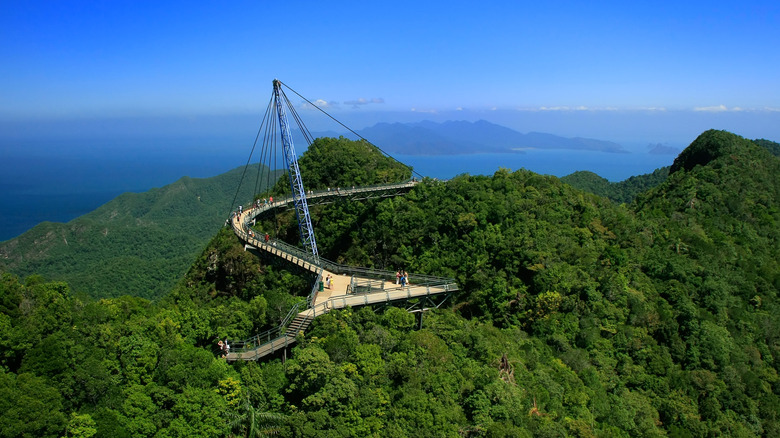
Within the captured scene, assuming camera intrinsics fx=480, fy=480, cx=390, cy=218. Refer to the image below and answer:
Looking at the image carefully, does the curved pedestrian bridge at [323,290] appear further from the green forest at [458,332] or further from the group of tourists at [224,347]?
the green forest at [458,332]

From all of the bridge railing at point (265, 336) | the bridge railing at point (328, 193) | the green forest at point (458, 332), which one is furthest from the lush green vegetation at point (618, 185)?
the bridge railing at point (265, 336)

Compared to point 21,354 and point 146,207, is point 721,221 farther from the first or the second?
point 146,207

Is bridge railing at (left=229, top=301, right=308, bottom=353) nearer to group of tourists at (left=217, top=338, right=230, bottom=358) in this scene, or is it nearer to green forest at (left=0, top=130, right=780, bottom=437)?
group of tourists at (left=217, top=338, right=230, bottom=358)

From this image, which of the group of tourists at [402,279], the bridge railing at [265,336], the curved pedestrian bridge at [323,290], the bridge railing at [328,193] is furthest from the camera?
the bridge railing at [328,193]

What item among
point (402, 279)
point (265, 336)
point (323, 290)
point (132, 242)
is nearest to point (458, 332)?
point (402, 279)

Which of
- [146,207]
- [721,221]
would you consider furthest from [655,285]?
[146,207]

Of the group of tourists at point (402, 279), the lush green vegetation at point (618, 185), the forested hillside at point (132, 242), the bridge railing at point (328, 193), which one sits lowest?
the forested hillside at point (132, 242)
